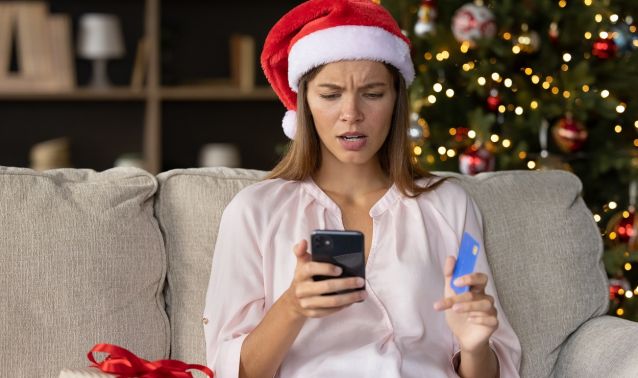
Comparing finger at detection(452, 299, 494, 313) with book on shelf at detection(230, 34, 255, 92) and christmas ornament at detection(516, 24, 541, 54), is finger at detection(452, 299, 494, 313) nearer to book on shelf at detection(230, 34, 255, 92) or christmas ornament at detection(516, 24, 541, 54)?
christmas ornament at detection(516, 24, 541, 54)

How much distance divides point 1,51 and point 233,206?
2.59 metres

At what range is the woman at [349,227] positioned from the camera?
1786 millimetres

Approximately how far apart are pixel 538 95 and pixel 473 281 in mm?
1957

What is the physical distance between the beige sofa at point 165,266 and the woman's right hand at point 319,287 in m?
0.52

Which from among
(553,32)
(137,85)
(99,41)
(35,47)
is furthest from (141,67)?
(553,32)

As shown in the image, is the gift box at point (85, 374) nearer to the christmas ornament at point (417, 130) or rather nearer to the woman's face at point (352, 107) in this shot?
the woman's face at point (352, 107)

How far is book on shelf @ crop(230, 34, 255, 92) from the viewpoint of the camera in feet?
14.5

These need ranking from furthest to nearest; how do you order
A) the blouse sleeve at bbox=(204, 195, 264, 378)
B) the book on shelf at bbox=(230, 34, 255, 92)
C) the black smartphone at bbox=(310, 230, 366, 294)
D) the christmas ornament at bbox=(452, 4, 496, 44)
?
1. the book on shelf at bbox=(230, 34, 255, 92)
2. the christmas ornament at bbox=(452, 4, 496, 44)
3. the blouse sleeve at bbox=(204, 195, 264, 378)
4. the black smartphone at bbox=(310, 230, 366, 294)

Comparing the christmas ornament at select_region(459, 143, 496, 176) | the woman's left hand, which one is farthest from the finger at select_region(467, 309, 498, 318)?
the christmas ornament at select_region(459, 143, 496, 176)

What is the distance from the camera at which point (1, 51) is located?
416cm

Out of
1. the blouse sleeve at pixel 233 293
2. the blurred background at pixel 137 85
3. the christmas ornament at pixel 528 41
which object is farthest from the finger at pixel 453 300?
the blurred background at pixel 137 85

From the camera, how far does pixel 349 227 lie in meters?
1.91

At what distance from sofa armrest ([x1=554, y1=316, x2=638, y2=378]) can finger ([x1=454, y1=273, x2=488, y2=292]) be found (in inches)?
16.7

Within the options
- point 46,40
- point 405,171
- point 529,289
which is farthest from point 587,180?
point 46,40
